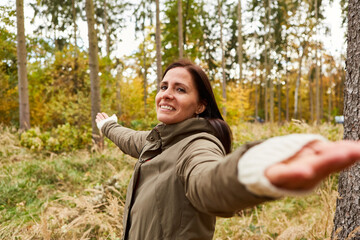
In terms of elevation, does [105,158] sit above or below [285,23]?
below

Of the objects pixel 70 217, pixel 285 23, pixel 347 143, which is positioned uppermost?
pixel 285 23

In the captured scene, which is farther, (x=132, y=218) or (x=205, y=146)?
(x=132, y=218)

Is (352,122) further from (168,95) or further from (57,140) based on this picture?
(57,140)

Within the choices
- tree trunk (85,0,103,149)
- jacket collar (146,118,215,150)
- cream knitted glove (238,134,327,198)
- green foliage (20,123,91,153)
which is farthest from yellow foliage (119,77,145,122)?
cream knitted glove (238,134,327,198)

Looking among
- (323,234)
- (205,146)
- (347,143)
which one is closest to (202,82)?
(205,146)

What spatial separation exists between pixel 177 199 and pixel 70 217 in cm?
300

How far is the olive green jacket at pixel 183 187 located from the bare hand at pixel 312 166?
4.8 inches

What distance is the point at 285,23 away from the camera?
2047 centimetres

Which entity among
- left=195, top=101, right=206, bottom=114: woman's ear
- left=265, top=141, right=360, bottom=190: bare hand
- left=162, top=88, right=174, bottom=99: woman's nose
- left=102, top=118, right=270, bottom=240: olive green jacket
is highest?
left=162, top=88, right=174, bottom=99: woman's nose

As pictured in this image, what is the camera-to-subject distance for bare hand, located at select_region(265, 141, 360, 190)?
60 cm

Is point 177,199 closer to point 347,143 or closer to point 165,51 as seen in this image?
point 347,143

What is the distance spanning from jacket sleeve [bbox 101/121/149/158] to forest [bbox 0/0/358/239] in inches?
39.7

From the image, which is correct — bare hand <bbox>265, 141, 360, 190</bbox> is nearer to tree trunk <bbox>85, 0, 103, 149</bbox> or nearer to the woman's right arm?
the woman's right arm

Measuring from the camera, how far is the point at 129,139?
2.29 meters
